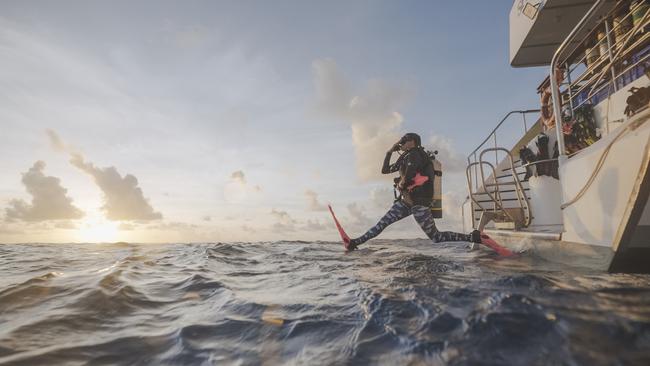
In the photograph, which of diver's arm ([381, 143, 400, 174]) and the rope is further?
diver's arm ([381, 143, 400, 174])

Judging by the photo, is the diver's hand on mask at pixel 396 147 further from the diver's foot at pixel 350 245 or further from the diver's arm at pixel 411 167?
the diver's foot at pixel 350 245

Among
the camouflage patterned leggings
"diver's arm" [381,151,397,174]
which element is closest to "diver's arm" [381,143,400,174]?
"diver's arm" [381,151,397,174]

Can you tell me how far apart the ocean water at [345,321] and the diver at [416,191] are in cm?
213

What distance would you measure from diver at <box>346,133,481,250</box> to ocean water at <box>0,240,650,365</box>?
2.13 m

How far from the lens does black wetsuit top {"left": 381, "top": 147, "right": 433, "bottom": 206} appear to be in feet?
19.3

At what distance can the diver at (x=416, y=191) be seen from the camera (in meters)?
5.89

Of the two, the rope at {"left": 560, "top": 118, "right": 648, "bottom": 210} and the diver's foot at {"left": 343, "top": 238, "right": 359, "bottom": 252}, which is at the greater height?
the rope at {"left": 560, "top": 118, "right": 648, "bottom": 210}

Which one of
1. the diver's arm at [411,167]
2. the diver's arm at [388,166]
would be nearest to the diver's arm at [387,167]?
the diver's arm at [388,166]

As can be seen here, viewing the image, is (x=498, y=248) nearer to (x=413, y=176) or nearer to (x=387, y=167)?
(x=413, y=176)

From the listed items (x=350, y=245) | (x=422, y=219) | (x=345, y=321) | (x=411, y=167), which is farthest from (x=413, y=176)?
(x=345, y=321)

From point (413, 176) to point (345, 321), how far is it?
4.05 meters

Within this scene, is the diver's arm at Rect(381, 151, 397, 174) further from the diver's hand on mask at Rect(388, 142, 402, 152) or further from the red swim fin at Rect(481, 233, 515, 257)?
the red swim fin at Rect(481, 233, 515, 257)

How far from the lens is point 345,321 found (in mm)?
2342

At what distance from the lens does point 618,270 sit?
342 cm
